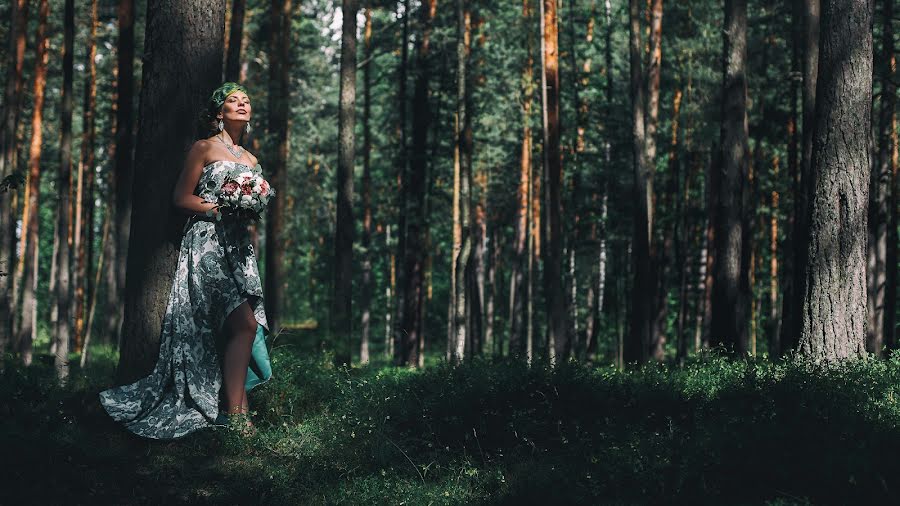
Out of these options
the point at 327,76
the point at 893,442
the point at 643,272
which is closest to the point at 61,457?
the point at 893,442

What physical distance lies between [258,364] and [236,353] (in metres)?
0.34

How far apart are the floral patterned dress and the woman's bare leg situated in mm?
71

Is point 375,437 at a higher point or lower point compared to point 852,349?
lower

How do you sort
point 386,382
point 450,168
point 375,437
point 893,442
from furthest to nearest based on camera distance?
point 450,168 < point 386,382 < point 375,437 < point 893,442

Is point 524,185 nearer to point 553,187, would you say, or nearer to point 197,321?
point 553,187

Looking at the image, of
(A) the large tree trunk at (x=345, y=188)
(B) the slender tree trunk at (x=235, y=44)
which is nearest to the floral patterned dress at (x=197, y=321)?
(A) the large tree trunk at (x=345, y=188)

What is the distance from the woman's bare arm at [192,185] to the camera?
6.87 meters

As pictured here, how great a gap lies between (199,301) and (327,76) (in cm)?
3854

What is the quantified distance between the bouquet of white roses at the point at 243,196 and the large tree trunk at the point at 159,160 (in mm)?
495

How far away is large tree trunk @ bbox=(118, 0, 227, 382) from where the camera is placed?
7.01 meters

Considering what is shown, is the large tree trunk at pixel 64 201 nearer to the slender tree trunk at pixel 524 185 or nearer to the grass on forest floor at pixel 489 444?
the grass on forest floor at pixel 489 444

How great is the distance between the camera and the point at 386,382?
27.4 feet

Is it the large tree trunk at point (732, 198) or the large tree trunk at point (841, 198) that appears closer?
the large tree trunk at point (841, 198)

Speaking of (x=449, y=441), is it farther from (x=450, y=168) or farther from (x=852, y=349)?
(x=450, y=168)
